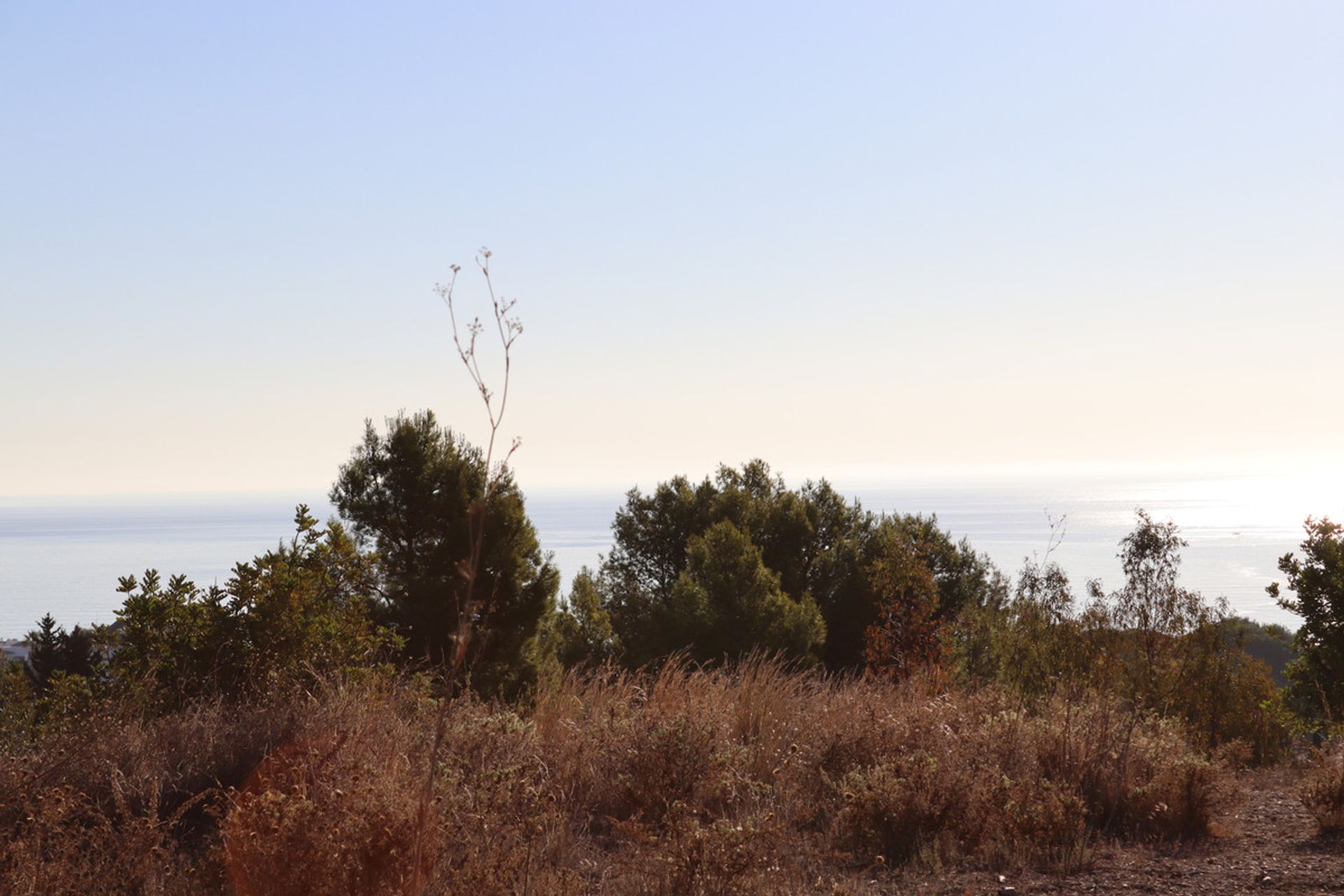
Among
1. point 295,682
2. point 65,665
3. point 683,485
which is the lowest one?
point 65,665

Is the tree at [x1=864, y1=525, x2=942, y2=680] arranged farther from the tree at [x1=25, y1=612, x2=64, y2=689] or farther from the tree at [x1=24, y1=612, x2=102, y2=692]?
the tree at [x1=25, y1=612, x2=64, y2=689]

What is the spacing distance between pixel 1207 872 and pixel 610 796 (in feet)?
11.7

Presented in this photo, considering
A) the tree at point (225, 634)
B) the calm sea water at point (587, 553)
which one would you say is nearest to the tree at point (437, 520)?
the calm sea water at point (587, 553)

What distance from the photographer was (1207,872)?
5418 millimetres

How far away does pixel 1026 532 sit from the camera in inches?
5930

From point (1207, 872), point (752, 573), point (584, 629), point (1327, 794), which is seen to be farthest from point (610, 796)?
point (584, 629)

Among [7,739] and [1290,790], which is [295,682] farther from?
[1290,790]

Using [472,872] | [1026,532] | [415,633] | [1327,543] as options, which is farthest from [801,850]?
[1026,532]

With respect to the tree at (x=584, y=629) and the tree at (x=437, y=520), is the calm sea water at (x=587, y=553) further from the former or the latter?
the tree at (x=584, y=629)

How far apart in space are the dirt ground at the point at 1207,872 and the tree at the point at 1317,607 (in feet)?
37.8

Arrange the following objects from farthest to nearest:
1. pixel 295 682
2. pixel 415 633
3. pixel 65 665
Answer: pixel 65 665 < pixel 415 633 < pixel 295 682

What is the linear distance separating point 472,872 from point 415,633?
1830 centimetres

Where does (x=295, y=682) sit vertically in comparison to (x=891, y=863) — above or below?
above

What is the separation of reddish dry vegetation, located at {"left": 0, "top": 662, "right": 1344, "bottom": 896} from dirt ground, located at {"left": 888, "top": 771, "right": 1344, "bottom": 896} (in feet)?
0.24
